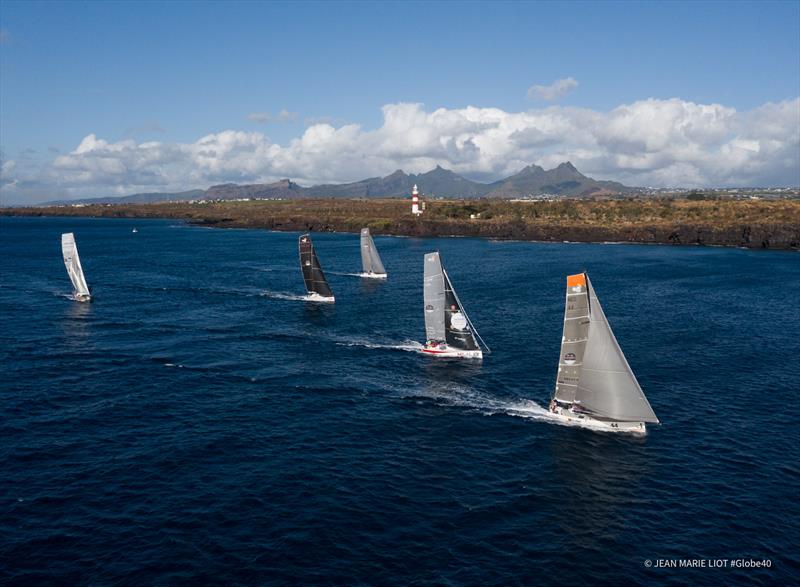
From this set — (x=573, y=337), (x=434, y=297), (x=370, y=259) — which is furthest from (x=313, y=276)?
(x=573, y=337)

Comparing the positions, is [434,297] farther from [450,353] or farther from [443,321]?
[450,353]

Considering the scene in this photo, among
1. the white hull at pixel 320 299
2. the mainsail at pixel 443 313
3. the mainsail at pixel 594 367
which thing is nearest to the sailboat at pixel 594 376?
the mainsail at pixel 594 367

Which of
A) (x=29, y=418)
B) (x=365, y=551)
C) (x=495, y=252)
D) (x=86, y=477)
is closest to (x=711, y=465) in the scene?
(x=365, y=551)

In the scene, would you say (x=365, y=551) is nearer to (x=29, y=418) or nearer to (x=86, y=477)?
(x=86, y=477)

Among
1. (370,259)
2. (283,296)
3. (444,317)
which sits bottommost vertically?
(283,296)

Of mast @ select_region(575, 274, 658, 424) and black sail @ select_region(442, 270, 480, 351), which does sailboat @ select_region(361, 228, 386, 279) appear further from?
mast @ select_region(575, 274, 658, 424)

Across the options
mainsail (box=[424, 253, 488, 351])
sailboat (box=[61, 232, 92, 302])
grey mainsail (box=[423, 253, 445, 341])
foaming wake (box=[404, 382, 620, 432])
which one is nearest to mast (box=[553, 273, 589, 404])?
foaming wake (box=[404, 382, 620, 432])

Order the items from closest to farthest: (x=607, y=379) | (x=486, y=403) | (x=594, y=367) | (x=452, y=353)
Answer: (x=607, y=379), (x=594, y=367), (x=486, y=403), (x=452, y=353)
